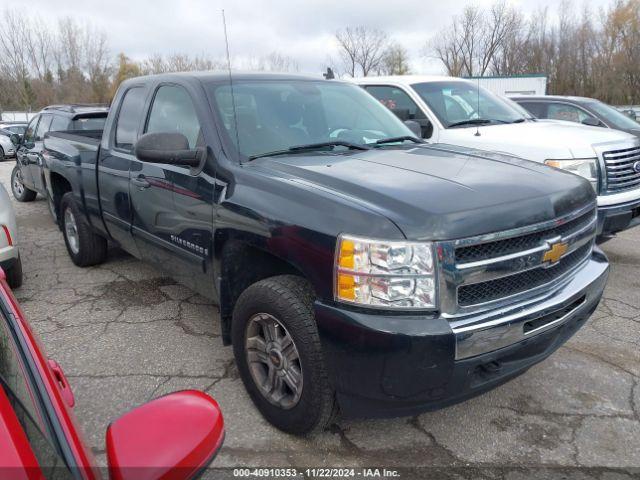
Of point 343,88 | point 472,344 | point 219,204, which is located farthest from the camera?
point 343,88

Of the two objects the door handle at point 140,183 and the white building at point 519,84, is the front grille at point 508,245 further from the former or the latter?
the white building at point 519,84

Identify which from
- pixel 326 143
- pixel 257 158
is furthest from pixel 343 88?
pixel 257 158

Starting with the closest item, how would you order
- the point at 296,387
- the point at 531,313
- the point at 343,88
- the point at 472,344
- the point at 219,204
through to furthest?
the point at 472,344, the point at 531,313, the point at 296,387, the point at 219,204, the point at 343,88

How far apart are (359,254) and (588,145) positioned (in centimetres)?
374

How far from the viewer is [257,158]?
307cm

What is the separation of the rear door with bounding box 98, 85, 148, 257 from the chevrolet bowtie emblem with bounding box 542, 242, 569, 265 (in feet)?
9.41

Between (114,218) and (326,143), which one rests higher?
(326,143)

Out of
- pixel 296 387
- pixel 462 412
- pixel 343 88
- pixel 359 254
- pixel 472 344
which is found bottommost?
pixel 462 412

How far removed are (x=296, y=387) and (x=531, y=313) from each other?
1152 mm

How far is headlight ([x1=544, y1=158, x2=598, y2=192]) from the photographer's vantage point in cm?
485

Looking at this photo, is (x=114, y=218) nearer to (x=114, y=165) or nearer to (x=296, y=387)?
(x=114, y=165)

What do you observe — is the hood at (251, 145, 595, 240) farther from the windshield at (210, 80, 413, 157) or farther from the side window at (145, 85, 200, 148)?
the side window at (145, 85, 200, 148)

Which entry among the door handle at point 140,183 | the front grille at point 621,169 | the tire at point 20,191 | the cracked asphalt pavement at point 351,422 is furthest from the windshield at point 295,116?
the tire at point 20,191

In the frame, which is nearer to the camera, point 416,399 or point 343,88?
point 416,399
